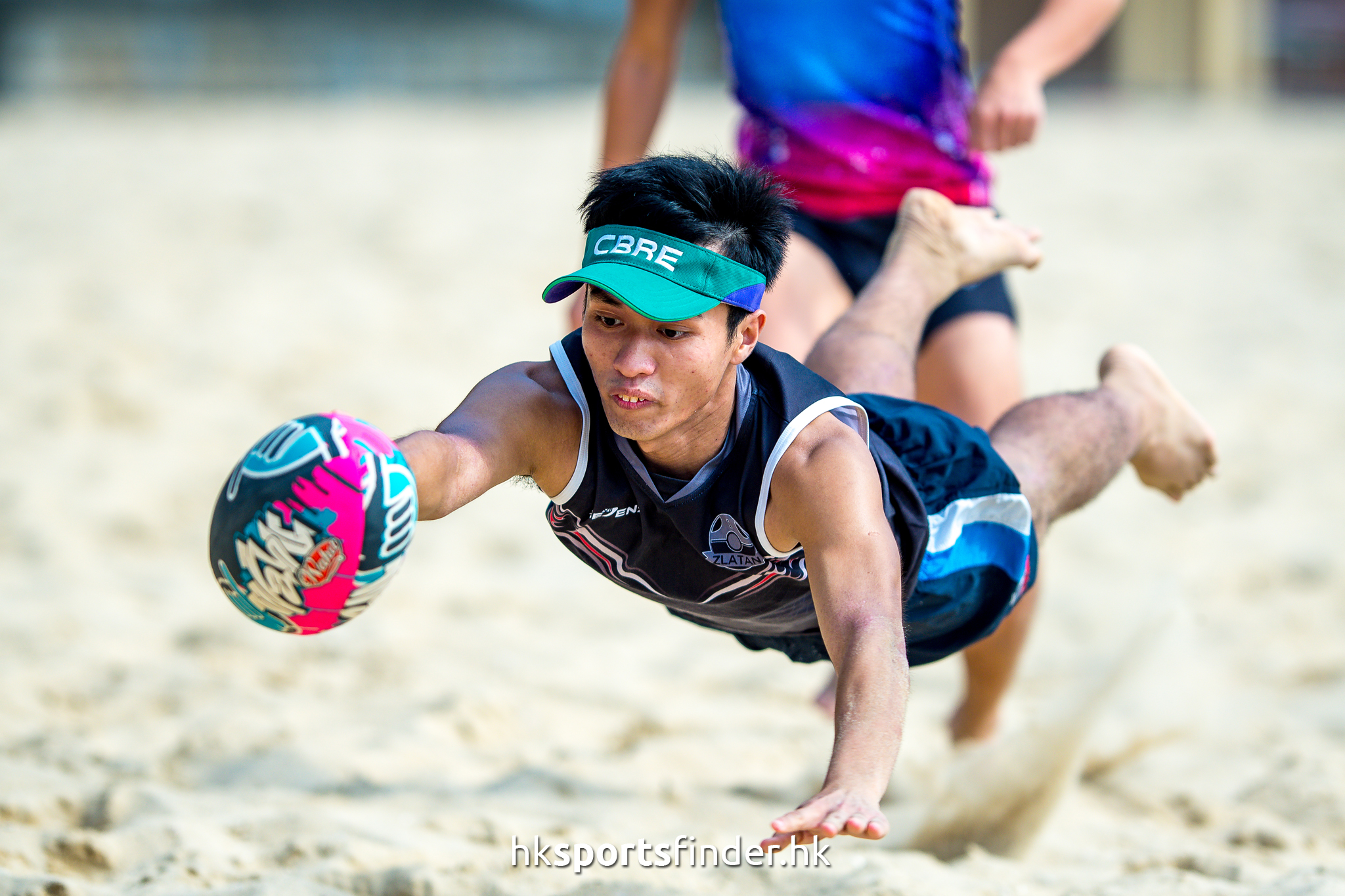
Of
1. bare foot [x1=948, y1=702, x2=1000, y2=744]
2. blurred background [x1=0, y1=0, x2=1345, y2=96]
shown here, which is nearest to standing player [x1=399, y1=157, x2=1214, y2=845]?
bare foot [x1=948, y1=702, x2=1000, y2=744]

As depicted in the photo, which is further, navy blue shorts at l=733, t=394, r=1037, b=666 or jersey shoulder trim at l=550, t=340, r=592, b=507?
navy blue shorts at l=733, t=394, r=1037, b=666

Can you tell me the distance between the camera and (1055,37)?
103 inches

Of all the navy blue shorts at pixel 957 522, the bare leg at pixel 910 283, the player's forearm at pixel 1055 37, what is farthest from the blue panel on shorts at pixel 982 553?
the player's forearm at pixel 1055 37

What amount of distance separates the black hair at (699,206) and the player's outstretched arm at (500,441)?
9.7 inches

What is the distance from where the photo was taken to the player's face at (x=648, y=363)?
1.70 m

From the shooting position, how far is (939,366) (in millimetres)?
2652

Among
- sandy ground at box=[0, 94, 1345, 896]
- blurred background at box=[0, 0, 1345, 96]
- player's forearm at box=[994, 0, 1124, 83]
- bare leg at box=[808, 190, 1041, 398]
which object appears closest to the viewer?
bare leg at box=[808, 190, 1041, 398]

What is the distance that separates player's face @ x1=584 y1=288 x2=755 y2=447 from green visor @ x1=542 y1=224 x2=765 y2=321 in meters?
0.03

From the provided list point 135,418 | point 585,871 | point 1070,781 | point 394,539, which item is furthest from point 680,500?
point 135,418

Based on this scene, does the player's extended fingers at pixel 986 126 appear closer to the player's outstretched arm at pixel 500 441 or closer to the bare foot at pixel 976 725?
the player's outstretched arm at pixel 500 441

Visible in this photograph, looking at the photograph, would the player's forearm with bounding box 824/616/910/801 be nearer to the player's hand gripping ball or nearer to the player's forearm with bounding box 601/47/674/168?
the player's hand gripping ball

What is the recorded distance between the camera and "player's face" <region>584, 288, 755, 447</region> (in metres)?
1.70

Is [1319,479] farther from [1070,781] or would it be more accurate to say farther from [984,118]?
[984,118]

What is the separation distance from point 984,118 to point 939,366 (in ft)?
1.68
